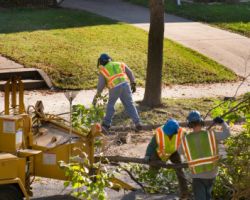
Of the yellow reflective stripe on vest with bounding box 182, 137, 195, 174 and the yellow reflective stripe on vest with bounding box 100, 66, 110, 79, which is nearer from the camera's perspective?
the yellow reflective stripe on vest with bounding box 182, 137, 195, 174

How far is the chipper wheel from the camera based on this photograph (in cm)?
939

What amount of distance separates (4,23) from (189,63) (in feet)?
18.8

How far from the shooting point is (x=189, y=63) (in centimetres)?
1956

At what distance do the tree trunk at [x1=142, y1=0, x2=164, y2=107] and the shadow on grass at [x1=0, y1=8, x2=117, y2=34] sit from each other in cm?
630

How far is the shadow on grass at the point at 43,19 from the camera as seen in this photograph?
21.7m

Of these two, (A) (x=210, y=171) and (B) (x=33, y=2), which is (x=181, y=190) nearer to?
(A) (x=210, y=171)

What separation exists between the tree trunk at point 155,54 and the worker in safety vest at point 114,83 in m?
1.69

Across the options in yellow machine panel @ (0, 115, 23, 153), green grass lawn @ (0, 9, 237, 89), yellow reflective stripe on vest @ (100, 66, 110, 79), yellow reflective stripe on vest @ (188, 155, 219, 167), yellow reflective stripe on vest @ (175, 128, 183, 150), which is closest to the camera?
yellow reflective stripe on vest @ (188, 155, 219, 167)

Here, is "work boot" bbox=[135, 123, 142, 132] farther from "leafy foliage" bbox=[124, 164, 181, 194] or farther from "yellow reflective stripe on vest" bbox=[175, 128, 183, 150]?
"yellow reflective stripe on vest" bbox=[175, 128, 183, 150]

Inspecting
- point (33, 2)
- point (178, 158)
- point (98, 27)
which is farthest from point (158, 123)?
point (33, 2)

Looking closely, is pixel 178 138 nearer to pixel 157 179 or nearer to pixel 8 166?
pixel 157 179

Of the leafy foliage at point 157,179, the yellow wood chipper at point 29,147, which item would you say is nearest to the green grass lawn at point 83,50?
the leafy foliage at point 157,179

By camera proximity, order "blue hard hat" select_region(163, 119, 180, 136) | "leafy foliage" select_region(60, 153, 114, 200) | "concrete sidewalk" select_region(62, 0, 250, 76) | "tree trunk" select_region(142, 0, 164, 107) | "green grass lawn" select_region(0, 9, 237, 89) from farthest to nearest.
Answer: "concrete sidewalk" select_region(62, 0, 250, 76), "green grass lawn" select_region(0, 9, 237, 89), "tree trunk" select_region(142, 0, 164, 107), "blue hard hat" select_region(163, 119, 180, 136), "leafy foliage" select_region(60, 153, 114, 200)

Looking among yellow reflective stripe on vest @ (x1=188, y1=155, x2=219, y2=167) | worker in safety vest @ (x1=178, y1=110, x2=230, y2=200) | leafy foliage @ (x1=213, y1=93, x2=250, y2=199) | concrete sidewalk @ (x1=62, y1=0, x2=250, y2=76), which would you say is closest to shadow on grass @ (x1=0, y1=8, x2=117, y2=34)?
concrete sidewalk @ (x1=62, y1=0, x2=250, y2=76)
